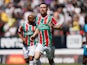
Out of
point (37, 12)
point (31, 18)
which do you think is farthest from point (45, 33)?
point (37, 12)

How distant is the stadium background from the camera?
1866 centimetres

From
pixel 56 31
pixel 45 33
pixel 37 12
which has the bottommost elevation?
pixel 56 31

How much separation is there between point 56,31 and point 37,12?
1.86 meters

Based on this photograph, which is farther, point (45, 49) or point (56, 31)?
point (56, 31)

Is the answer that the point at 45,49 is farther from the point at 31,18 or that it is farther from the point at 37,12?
the point at 37,12

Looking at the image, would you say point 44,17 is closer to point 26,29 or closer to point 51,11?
point 26,29

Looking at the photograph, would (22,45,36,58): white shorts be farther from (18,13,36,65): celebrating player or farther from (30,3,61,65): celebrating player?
(30,3,61,65): celebrating player

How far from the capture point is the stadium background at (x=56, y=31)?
1866cm

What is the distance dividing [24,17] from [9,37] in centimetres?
155

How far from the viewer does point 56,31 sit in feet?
62.8

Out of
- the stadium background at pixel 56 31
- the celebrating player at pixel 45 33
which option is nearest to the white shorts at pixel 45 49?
the celebrating player at pixel 45 33

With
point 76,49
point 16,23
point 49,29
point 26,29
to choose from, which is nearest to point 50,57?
point 49,29

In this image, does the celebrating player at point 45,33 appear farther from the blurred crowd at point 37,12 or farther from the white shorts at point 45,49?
the blurred crowd at point 37,12

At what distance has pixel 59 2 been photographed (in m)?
20.7
